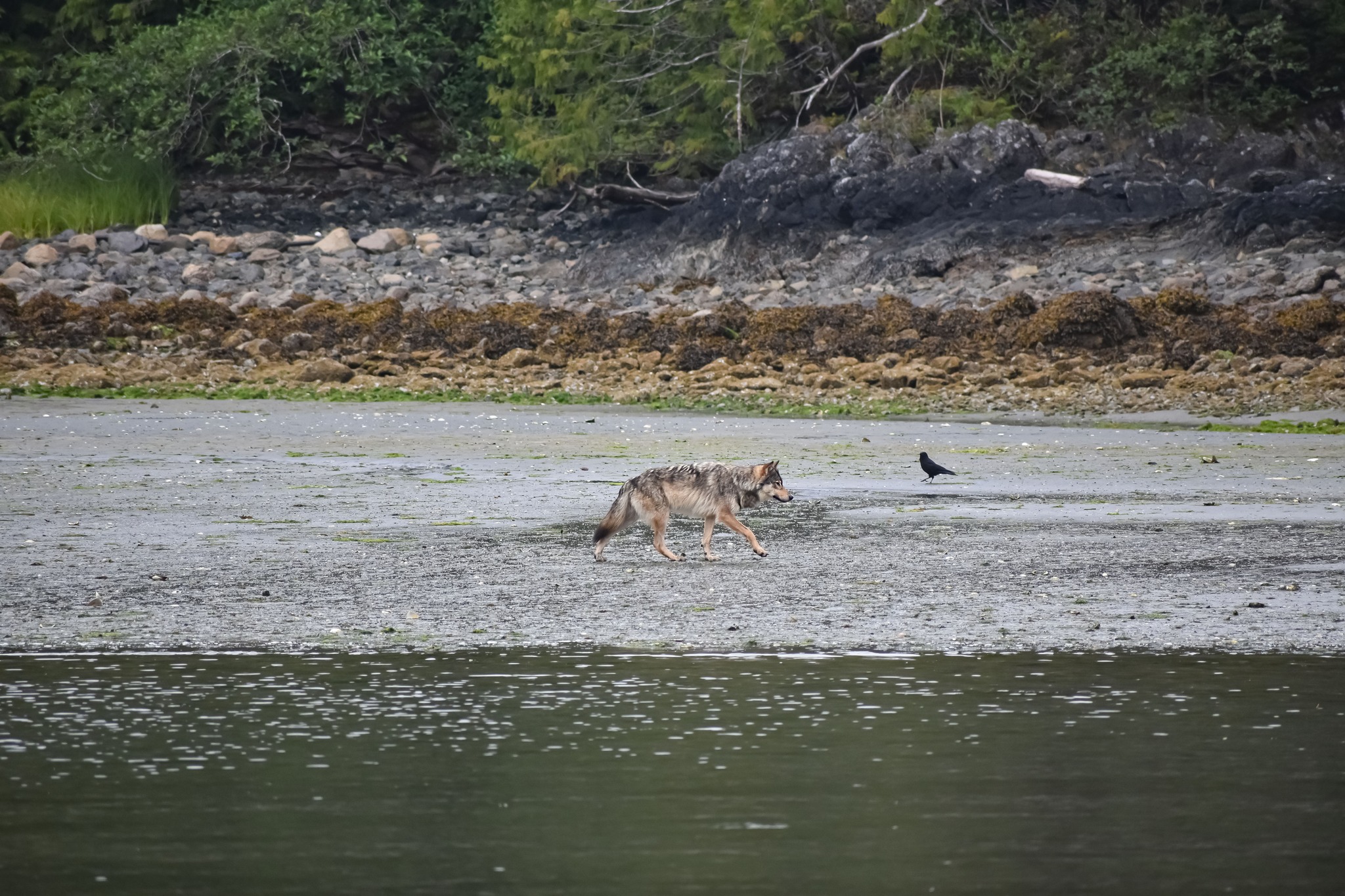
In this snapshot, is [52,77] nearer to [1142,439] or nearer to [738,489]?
[1142,439]

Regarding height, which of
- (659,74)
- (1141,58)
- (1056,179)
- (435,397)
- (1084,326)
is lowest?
(435,397)

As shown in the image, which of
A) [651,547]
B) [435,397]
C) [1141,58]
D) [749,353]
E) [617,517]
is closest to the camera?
[617,517]

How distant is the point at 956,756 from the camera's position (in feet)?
20.0

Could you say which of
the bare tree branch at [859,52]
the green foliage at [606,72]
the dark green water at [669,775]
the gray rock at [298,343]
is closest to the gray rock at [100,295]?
the gray rock at [298,343]

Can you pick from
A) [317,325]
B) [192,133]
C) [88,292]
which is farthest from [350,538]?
[192,133]

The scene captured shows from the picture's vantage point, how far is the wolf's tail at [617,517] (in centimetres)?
1044

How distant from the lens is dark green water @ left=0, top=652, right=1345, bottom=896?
4809 mm

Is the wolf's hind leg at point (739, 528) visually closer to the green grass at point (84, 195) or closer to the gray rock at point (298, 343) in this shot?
the gray rock at point (298, 343)

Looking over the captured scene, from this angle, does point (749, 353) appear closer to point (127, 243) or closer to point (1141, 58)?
point (1141, 58)

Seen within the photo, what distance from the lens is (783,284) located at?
36312 millimetres

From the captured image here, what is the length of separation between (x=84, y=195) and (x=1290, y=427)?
30.9 meters

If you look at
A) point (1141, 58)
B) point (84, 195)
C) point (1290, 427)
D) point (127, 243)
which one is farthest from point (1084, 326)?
point (84, 195)

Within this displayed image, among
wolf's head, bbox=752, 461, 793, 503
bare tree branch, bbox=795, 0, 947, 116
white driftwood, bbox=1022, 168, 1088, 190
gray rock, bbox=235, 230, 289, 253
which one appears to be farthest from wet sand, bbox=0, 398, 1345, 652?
gray rock, bbox=235, 230, 289, 253

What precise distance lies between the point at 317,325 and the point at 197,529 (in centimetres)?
2053
